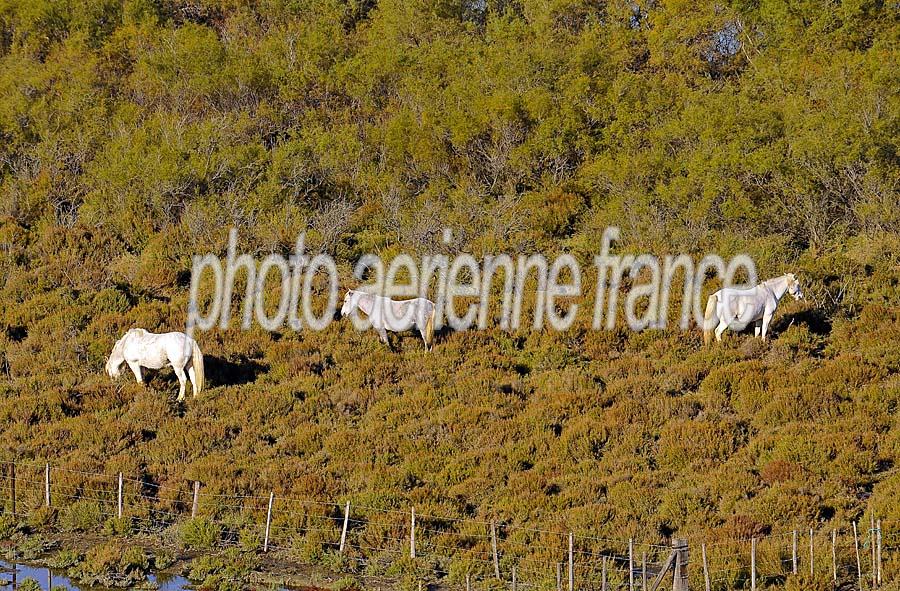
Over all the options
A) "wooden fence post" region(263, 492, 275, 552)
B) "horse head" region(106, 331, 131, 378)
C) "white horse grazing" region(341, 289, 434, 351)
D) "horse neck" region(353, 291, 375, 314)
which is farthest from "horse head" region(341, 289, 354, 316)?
"wooden fence post" region(263, 492, 275, 552)

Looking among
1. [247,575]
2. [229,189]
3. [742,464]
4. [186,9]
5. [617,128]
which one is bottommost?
[247,575]

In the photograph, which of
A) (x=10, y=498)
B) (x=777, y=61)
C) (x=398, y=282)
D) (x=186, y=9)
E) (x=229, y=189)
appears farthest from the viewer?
(x=186, y=9)

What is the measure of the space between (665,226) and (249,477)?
15.4 m

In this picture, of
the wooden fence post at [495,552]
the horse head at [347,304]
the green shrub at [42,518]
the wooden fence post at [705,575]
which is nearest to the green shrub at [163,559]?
the green shrub at [42,518]

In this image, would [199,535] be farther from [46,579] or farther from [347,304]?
[347,304]

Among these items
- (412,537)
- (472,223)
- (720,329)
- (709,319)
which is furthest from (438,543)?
(472,223)

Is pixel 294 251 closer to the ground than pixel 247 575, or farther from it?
farther from it

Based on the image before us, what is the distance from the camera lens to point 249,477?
58.2 ft

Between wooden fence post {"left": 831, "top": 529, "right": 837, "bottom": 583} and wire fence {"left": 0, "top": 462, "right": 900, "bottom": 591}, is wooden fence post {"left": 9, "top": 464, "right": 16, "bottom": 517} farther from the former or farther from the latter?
wooden fence post {"left": 831, "top": 529, "right": 837, "bottom": 583}

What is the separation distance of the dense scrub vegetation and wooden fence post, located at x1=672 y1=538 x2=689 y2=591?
3034 millimetres

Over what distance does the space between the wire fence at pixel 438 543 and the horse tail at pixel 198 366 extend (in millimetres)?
3260

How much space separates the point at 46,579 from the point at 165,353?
6.79m

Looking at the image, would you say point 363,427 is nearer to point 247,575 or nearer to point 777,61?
point 247,575

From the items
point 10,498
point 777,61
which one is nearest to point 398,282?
point 10,498
